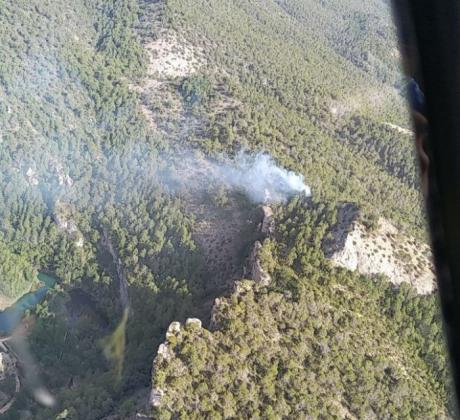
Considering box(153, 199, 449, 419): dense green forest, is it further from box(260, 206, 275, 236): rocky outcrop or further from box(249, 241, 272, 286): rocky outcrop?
box(260, 206, 275, 236): rocky outcrop

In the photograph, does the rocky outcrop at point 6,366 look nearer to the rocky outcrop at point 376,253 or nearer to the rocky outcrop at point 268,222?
the rocky outcrop at point 268,222

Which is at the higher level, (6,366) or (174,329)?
(174,329)

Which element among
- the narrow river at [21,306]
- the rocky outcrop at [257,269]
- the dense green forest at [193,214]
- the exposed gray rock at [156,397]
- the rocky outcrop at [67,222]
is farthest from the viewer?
the rocky outcrop at [67,222]

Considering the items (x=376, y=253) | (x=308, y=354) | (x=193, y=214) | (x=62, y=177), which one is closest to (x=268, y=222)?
(x=376, y=253)

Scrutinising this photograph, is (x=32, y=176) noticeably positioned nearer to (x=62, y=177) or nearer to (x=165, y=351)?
(x=62, y=177)

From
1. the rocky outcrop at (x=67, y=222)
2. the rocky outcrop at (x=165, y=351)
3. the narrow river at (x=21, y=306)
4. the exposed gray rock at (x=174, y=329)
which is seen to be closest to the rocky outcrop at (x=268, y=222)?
the rocky outcrop at (x=165, y=351)
